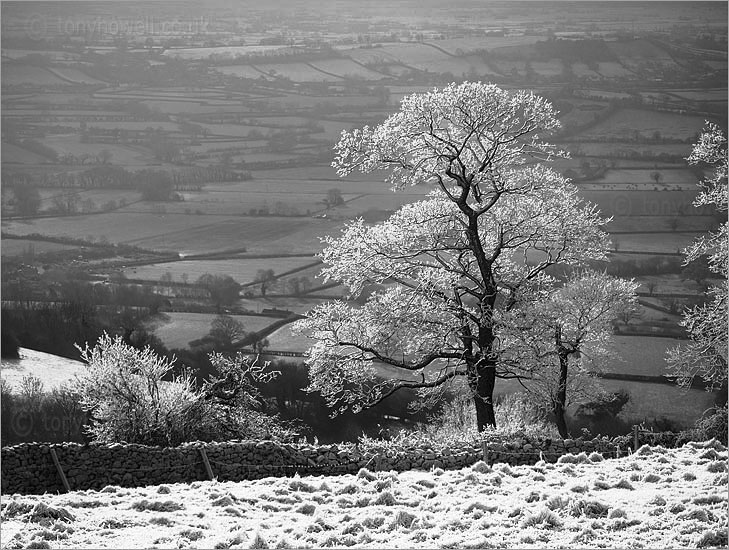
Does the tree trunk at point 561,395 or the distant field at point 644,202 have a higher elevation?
the distant field at point 644,202

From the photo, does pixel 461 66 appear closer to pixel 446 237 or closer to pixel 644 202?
pixel 644 202

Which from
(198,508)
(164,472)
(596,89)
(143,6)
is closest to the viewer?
(198,508)

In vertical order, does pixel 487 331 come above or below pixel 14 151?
below

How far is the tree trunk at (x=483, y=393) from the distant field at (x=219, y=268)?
104 feet

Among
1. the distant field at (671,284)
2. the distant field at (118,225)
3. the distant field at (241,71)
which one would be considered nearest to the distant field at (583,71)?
the distant field at (671,284)

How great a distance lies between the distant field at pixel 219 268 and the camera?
50.7 meters

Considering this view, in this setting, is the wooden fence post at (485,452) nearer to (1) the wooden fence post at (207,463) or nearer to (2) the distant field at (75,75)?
(1) the wooden fence post at (207,463)

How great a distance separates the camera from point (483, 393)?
Result: 1906 cm

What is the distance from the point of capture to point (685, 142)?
184 feet

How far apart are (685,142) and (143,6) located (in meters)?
40.8

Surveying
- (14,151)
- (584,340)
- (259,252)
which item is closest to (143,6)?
(14,151)

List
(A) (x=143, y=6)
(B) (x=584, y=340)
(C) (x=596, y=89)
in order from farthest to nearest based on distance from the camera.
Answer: (A) (x=143, y=6), (C) (x=596, y=89), (B) (x=584, y=340)

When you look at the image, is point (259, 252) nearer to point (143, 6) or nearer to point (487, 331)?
point (143, 6)

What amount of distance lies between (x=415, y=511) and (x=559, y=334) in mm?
9604
